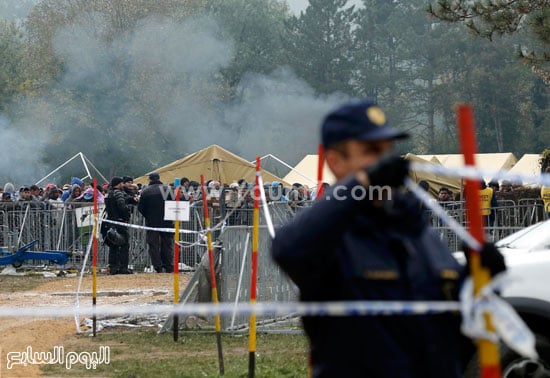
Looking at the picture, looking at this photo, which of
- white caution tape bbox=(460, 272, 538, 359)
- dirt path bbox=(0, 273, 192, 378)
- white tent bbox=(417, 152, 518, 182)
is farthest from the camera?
white tent bbox=(417, 152, 518, 182)

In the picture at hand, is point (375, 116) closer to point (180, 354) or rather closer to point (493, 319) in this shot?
point (493, 319)

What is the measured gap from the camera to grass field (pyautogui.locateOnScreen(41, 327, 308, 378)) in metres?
9.20

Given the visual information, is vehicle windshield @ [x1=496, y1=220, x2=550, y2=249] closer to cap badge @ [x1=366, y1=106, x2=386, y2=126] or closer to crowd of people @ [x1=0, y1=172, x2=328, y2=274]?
cap badge @ [x1=366, y1=106, x2=386, y2=126]

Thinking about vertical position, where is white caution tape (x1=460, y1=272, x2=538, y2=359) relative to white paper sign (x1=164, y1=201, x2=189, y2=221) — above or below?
below

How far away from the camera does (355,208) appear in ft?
10.4

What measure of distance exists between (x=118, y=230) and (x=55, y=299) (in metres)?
4.07

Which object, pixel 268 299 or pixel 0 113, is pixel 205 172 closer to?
pixel 268 299

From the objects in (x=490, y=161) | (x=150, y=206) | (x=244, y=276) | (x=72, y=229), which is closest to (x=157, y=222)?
(x=150, y=206)

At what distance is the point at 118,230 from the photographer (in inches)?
758

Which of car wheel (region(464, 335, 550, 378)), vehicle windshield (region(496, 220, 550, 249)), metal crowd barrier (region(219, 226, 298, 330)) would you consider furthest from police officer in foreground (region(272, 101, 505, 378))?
metal crowd barrier (region(219, 226, 298, 330))

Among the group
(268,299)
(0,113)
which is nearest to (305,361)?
(268,299)

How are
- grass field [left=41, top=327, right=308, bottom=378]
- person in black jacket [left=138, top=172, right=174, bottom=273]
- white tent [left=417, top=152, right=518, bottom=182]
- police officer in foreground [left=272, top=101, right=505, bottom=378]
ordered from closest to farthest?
1. police officer in foreground [left=272, top=101, right=505, bottom=378]
2. grass field [left=41, top=327, right=308, bottom=378]
3. person in black jacket [left=138, top=172, right=174, bottom=273]
4. white tent [left=417, top=152, right=518, bottom=182]

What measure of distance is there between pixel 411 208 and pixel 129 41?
50456 mm

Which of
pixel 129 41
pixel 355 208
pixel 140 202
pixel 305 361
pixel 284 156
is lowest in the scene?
pixel 305 361
